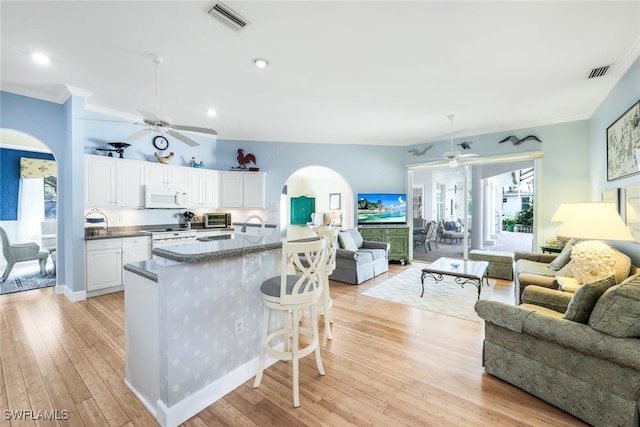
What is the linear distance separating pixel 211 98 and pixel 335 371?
387 centimetres

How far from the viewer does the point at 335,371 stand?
2268 millimetres

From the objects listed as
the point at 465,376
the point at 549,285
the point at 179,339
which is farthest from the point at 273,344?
the point at 549,285

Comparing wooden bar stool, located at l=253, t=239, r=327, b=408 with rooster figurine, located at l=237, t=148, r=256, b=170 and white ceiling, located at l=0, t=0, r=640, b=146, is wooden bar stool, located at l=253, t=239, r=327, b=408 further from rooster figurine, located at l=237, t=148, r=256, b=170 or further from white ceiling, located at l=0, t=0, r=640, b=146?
rooster figurine, located at l=237, t=148, r=256, b=170

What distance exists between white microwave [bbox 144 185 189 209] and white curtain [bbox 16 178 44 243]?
3156 millimetres

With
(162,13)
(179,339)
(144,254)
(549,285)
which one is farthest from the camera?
(144,254)

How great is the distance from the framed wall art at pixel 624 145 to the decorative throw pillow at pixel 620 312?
180cm

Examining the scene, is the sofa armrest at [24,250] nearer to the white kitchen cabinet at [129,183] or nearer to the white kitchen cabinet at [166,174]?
the white kitchen cabinet at [129,183]

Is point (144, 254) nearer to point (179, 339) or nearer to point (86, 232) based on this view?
point (86, 232)

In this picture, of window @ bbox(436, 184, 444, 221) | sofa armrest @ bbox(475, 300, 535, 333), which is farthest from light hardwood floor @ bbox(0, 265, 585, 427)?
window @ bbox(436, 184, 444, 221)

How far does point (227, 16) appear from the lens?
2201 millimetres

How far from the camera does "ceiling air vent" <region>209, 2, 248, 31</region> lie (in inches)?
83.2

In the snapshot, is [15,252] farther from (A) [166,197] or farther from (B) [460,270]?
(B) [460,270]

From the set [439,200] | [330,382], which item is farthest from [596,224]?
[439,200]

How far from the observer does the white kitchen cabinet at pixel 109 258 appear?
157 inches
